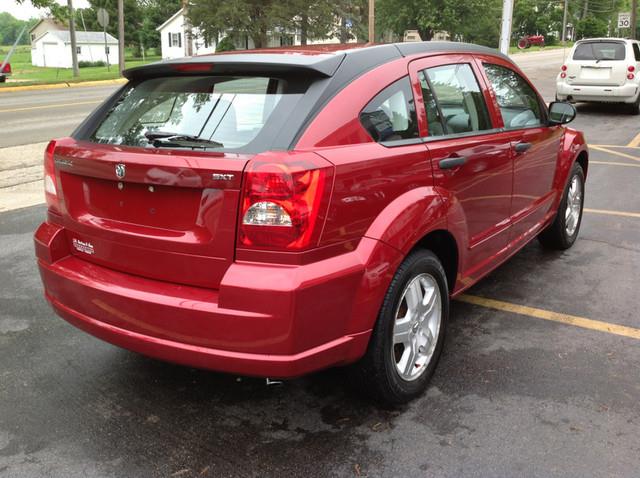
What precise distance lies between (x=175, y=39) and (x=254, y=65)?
7715 cm

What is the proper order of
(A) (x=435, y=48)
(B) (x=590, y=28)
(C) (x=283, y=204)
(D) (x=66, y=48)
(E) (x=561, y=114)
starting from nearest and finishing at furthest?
(C) (x=283, y=204) < (A) (x=435, y=48) < (E) (x=561, y=114) < (D) (x=66, y=48) < (B) (x=590, y=28)

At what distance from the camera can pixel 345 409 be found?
308 cm

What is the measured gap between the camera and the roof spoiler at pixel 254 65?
2779 mm

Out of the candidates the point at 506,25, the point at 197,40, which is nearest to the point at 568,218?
the point at 506,25

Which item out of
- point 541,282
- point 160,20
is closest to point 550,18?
point 160,20

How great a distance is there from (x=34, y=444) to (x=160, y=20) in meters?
98.8

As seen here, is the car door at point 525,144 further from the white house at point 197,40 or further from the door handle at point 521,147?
the white house at point 197,40

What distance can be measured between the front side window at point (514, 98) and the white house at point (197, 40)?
132ft

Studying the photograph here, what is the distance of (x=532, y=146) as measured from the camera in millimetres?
4316

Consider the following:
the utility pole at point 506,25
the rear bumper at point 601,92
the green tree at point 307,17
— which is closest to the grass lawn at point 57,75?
the utility pole at point 506,25

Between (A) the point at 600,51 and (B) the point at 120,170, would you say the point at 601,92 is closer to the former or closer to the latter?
(A) the point at 600,51

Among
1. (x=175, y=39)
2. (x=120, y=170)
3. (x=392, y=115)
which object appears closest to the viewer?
(x=120, y=170)

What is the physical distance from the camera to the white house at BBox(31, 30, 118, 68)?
8081 cm

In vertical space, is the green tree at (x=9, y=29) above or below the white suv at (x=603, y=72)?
above
